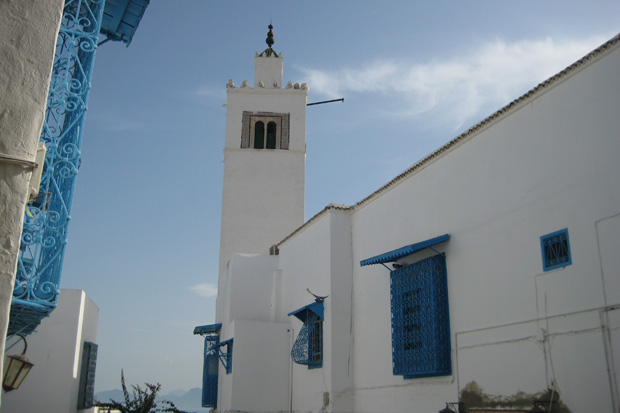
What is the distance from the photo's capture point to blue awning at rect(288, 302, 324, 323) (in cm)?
1006

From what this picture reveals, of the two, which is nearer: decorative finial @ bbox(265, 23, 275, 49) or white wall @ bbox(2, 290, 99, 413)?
white wall @ bbox(2, 290, 99, 413)

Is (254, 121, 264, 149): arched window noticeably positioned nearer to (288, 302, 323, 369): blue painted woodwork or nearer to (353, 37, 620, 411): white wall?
(288, 302, 323, 369): blue painted woodwork

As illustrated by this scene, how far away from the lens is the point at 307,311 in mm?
10547

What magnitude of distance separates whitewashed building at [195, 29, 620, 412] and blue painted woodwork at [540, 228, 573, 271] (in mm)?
13

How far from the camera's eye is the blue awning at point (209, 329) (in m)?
13.2

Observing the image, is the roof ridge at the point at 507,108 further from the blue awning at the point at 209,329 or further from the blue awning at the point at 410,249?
the blue awning at the point at 209,329

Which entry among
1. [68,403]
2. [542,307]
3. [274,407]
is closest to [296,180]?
[274,407]

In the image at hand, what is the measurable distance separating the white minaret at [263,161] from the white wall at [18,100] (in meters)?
12.2

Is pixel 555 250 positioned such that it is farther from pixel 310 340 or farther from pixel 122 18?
pixel 122 18

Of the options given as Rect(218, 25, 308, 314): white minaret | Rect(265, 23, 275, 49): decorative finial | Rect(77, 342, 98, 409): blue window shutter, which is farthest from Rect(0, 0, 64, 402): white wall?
Rect(265, 23, 275, 49): decorative finial

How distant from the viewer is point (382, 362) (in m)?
8.74

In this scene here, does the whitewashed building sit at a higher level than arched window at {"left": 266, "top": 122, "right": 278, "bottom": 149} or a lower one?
lower

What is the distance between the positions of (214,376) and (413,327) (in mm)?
6539

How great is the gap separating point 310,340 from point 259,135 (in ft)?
27.5
